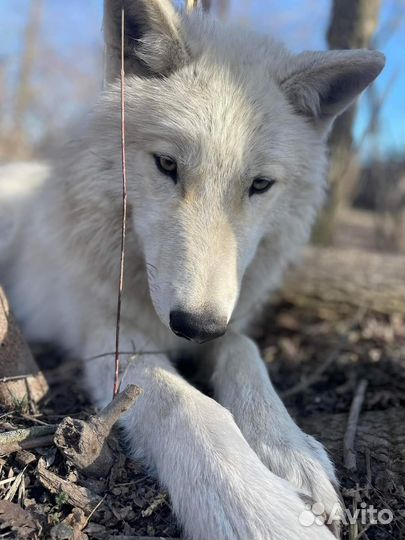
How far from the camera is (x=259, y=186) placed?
Result: 2.23 meters

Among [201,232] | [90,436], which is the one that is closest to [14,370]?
[90,436]

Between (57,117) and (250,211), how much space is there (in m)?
11.5

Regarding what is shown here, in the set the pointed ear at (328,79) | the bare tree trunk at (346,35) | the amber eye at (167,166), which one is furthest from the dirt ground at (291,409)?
the pointed ear at (328,79)

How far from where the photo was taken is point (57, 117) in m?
12.3

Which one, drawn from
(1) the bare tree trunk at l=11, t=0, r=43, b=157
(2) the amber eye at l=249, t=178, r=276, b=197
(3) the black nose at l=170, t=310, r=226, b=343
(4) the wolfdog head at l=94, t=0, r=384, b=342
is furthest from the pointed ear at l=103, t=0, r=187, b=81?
(1) the bare tree trunk at l=11, t=0, r=43, b=157

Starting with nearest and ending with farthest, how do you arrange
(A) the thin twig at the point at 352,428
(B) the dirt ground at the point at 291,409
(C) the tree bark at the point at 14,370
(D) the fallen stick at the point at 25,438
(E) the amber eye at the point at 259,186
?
(B) the dirt ground at the point at 291,409 → (D) the fallen stick at the point at 25,438 → (A) the thin twig at the point at 352,428 → (C) the tree bark at the point at 14,370 → (E) the amber eye at the point at 259,186

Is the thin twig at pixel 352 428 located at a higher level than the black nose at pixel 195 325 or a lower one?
lower

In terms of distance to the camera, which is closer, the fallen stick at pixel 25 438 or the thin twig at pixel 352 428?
the fallen stick at pixel 25 438

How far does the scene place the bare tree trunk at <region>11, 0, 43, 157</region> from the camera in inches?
456

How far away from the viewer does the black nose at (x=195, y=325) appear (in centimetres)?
178

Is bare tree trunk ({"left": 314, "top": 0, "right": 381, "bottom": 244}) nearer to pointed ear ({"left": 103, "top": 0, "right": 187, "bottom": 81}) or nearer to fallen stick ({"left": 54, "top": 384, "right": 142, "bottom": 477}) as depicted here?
pointed ear ({"left": 103, "top": 0, "right": 187, "bottom": 81})

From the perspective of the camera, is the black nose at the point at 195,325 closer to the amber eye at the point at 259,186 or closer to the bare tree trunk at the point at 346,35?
the amber eye at the point at 259,186

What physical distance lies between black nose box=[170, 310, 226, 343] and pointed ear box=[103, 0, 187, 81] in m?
1.21

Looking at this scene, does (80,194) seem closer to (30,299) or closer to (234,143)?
(234,143)
